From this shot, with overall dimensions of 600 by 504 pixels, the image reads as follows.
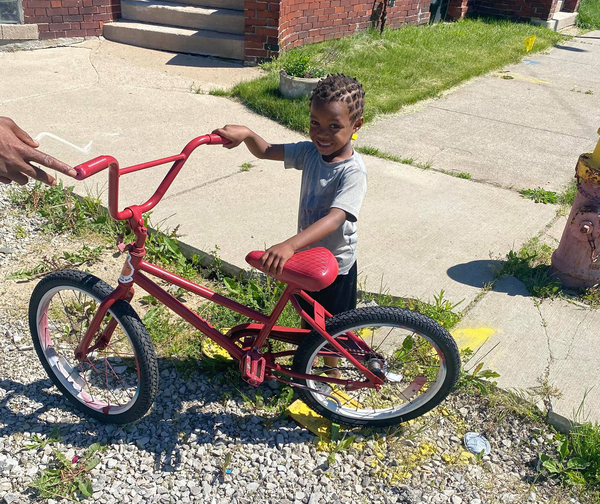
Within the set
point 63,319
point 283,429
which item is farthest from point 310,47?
point 283,429

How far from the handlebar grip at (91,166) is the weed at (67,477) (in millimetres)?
1187

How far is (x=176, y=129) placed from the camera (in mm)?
5473

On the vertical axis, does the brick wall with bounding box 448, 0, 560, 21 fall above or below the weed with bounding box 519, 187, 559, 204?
above

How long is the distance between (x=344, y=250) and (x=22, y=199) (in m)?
2.71

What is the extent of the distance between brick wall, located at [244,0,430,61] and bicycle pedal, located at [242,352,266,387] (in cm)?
545

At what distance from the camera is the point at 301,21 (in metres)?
7.64

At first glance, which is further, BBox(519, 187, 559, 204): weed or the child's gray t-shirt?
BBox(519, 187, 559, 204): weed

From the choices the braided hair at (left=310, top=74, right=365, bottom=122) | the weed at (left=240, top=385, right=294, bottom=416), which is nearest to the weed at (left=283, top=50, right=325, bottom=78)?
the braided hair at (left=310, top=74, right=365, bottom=122)

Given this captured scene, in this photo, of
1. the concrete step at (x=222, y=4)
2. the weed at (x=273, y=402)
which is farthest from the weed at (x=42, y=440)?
the concrete step at (x=222, y=4)

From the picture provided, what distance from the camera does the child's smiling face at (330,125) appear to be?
2.25 metres

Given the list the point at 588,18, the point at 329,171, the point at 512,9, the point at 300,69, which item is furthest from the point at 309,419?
the point at 588,18

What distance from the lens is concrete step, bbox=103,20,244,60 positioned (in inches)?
289

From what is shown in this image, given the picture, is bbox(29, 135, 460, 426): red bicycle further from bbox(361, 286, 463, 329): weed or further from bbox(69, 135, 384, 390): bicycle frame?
bbox(361, 286, 463, 329): weed

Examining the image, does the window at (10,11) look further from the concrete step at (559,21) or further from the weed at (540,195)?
the concrete step at (559,21)
